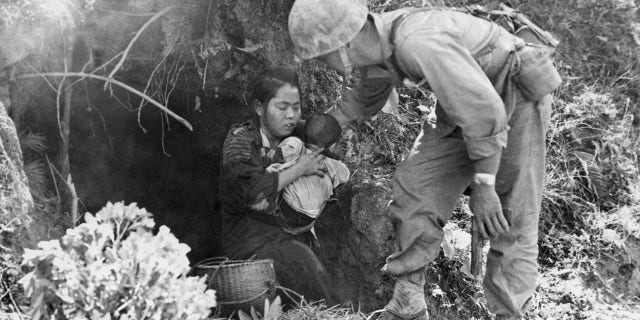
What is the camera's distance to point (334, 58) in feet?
15.3

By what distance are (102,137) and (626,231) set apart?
4314mm

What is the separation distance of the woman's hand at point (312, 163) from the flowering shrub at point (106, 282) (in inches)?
67.9

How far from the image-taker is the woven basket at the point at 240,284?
518 cm

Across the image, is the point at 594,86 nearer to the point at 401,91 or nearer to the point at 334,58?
the point at 401,91

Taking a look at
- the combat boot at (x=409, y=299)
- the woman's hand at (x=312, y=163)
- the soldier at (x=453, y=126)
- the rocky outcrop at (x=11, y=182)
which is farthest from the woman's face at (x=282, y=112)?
the rocky outcrop at (x=11, y=182)

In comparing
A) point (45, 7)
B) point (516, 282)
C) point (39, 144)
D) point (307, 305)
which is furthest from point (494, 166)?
point (39, 144)

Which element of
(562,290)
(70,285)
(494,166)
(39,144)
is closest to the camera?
(70,285)

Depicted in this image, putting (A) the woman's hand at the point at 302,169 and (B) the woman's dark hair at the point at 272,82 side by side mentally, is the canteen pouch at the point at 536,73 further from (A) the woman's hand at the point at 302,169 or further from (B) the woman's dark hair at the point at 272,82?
(B) the woman's dark hair at the point at 272,82

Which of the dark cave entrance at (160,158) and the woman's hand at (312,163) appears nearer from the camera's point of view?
the woman's hand at (312,163)

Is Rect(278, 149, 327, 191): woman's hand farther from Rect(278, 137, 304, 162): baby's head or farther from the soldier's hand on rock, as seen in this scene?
the soldier's hand on rock

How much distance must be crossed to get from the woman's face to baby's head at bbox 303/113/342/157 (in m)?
0.15

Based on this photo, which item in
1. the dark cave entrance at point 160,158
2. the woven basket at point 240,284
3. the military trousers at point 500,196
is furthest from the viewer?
the dark cave entrance at point 160,158

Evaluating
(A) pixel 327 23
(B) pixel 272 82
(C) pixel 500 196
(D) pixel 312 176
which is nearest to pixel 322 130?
(D) pixel 312 176

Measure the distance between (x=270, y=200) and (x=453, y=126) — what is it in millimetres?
1341
